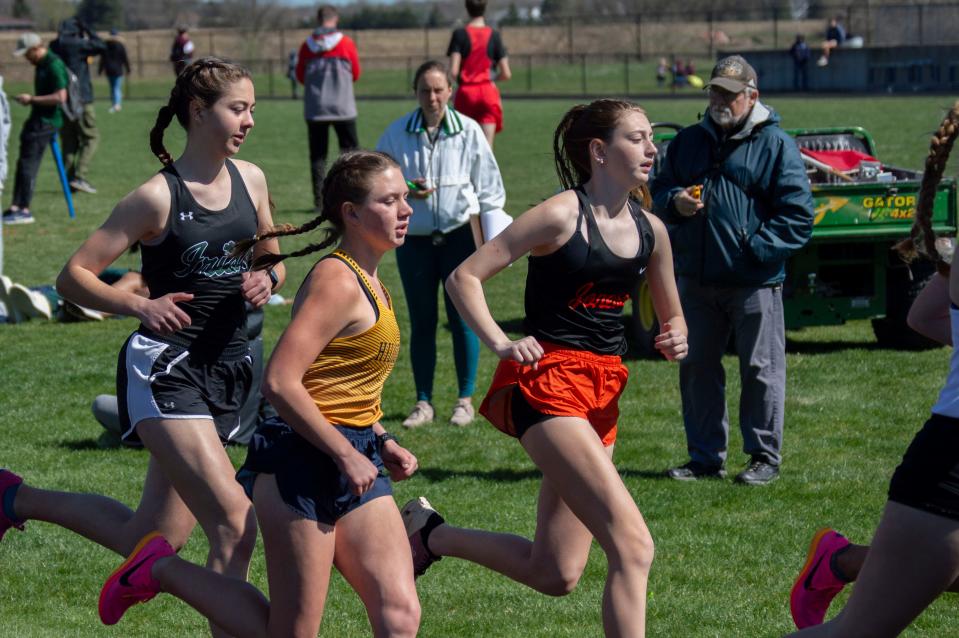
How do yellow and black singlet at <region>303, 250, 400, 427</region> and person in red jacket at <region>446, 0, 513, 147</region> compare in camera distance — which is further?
person in red jacket at <region>446, 0, 513, 147</region>

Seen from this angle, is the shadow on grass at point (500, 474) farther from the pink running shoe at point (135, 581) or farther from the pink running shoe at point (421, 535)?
the pink running shoe at point (135, 581)

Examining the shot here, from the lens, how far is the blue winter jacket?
709cm

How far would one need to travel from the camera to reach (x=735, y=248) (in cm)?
709

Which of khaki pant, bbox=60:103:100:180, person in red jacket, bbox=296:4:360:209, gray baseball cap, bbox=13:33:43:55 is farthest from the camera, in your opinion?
khaki pant, bbox=60:103:100:180

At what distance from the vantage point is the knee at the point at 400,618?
157 inches

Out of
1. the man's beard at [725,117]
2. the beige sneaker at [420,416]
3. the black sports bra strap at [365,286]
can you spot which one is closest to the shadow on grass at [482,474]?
the beige sneaker at [420,416]

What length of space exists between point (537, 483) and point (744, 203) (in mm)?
1793

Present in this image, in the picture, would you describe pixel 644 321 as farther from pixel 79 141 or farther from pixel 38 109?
pixel 79 141

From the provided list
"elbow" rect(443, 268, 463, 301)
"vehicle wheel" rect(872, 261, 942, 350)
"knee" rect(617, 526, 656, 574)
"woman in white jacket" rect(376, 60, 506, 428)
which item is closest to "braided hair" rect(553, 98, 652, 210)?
"elbow" rect(443, 268, 463, 301)

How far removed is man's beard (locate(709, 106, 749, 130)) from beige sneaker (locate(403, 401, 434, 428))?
2.61m

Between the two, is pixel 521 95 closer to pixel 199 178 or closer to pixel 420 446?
pixel 420 446

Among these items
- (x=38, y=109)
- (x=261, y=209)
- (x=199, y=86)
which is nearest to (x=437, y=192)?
(x=261, y=209)

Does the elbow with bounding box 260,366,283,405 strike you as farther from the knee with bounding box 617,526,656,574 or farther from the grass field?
the grass field

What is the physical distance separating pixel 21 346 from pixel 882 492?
6.71 metres
